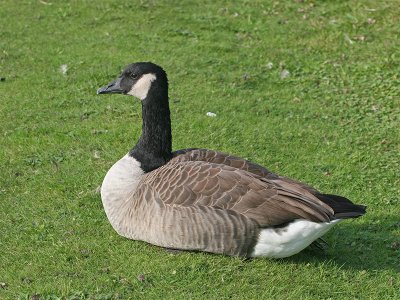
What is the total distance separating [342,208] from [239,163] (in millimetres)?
1077

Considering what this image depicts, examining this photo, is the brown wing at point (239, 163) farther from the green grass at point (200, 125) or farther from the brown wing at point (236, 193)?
the green grass at point (200, 125)

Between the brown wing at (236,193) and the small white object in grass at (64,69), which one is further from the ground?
the brown wing at (236,193)

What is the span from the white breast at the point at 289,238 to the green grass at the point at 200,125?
0.57 ft

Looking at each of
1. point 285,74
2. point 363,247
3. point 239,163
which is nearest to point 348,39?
point 285,74

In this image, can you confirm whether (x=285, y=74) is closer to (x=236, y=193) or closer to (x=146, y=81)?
(x=146, y=81)

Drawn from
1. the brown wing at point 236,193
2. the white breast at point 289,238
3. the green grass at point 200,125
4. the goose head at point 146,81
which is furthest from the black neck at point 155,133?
the white breast at point 289,238

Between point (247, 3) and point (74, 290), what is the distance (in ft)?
28.1

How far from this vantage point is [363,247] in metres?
6.87

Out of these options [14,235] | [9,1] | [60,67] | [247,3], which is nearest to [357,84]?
[247,3]

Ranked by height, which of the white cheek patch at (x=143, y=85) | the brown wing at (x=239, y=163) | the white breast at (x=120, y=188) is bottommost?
the white breast at (x=120, y=188)

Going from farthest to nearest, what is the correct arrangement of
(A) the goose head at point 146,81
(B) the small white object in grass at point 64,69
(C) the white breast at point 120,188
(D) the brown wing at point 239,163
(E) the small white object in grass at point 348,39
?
(E) the small white object in grass at point 348,39 < (B) the small white object in grass at point 64,69 < (A) the goose head at point 146,81 < (C) the white breast at point 120,188 < (D) the brown wing at point 239,163

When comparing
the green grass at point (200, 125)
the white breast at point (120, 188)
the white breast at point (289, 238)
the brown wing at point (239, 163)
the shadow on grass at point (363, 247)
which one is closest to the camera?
the white breast at point (289, 238)

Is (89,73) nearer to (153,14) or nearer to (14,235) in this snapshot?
(153,14)

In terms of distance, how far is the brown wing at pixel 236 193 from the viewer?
238 inches
